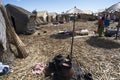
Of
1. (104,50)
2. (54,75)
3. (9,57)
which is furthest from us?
(104,50)

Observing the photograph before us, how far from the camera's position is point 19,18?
1550 cm

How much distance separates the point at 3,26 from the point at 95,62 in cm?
438

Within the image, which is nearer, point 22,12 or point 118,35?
point 118,35

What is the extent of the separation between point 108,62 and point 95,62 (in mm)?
578

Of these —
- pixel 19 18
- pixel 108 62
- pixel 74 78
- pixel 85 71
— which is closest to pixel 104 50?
pixel 108 62

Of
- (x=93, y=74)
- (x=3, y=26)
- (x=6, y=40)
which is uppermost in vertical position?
(x=3, y=26)

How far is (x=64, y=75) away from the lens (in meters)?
5.38

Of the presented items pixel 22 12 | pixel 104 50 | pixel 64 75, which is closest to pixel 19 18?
pixel 22 12

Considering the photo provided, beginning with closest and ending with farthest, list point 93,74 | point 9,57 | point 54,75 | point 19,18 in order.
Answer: point 54,75 < point 93,74 < point 9,57 < point 19,18

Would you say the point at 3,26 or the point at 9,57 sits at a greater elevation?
the point at 3,26

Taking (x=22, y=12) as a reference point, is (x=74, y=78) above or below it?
below

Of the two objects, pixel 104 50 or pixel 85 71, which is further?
pixel 104 50

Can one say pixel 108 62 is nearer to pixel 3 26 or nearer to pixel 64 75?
pixel 64 75

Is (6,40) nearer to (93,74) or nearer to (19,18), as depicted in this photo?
(93,74)
